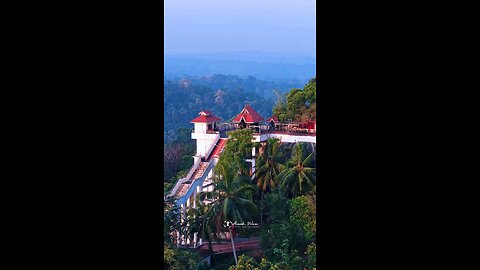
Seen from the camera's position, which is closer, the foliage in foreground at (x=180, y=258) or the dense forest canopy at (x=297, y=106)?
the dense forest canopy at (x=297, y=106)

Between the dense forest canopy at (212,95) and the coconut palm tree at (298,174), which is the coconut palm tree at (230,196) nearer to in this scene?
the coconut palm tree at (298,174)

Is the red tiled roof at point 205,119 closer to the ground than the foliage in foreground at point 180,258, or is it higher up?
higher up

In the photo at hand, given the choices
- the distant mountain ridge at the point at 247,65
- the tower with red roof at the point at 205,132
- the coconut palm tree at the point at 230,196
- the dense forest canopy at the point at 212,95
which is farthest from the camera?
the coconut palm tree at the point at 230,196

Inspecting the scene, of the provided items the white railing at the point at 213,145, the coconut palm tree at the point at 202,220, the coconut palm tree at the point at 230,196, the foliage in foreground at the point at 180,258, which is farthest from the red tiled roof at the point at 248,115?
the foliage in foreground at the point at 180,258

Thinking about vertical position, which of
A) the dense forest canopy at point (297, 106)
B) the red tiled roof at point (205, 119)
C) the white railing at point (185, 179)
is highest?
the dense forest canopy at point (297, 106)

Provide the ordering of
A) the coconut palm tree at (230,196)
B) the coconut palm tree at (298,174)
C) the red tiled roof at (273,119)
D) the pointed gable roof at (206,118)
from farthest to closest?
the coconut palm tree at (230,196) → the coconut palm tree at (298,174) → the red tiled roof at (273,119) → the pointed gable roof at (206,118)

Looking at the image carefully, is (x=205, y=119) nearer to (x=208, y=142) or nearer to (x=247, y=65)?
(x=208, y=142)
